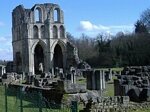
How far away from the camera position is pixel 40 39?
6569 centimetres

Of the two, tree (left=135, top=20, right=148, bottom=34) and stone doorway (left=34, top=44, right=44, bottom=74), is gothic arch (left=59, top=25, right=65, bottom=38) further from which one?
tree (left=135, top=20, right=148, bottom=34)

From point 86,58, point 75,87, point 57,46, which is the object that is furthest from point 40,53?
point 75,87

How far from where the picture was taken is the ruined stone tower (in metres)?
64.6

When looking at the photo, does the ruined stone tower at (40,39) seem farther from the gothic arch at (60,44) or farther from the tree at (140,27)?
the tree at (140,27)

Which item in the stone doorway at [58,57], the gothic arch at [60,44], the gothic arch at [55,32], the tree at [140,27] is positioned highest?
the tree at [140,27]

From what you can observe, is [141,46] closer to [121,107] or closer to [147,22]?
[147,22]

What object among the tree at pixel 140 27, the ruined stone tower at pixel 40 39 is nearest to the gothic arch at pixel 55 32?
the ruined stone tower at pixel 40 39

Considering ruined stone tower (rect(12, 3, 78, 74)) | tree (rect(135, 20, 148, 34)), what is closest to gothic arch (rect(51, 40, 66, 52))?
ruined stone tower (rect(12, 3, 78, 74))

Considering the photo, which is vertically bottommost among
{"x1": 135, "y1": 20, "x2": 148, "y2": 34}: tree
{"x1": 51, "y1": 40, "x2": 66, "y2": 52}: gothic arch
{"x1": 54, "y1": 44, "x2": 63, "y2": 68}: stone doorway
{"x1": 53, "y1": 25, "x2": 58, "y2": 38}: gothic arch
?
{"x1": 54, "y1": 44, "x2": 63, "y2": 68}: stone doorway

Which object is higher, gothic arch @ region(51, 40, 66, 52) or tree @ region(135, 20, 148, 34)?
tree @ region(135, 20, 148, 34)

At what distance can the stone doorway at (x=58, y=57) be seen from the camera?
67812mm

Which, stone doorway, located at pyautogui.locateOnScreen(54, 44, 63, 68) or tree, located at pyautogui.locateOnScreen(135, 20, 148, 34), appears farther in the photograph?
tree, located at pyautogui.locateOnScreen(135, 20, 148, 34)

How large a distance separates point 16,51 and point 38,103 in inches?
2319

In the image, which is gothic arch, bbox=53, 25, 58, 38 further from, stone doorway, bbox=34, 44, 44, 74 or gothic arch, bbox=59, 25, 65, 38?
stone doorway, bbox=34, 44, 44, 74
